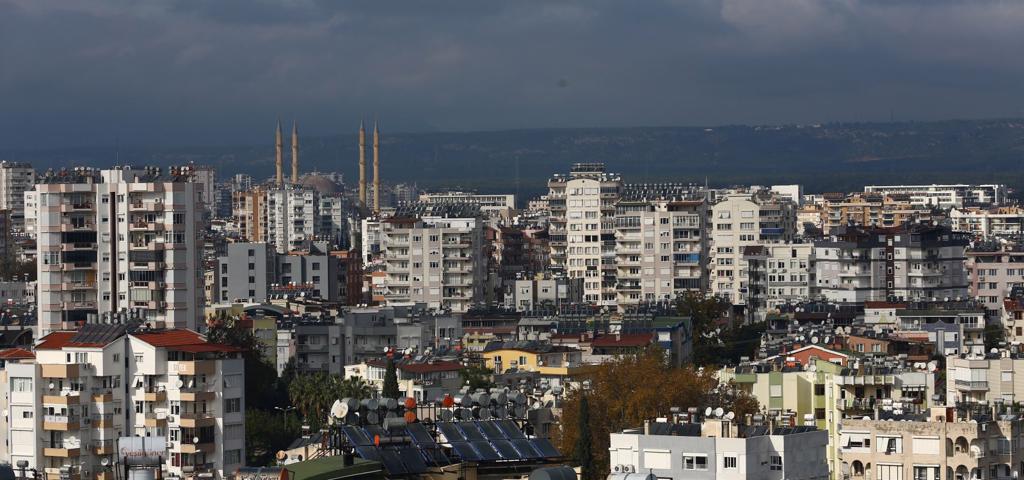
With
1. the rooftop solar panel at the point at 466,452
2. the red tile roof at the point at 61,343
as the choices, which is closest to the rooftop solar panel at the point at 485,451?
the rooftop solar panel at the point at 466,452

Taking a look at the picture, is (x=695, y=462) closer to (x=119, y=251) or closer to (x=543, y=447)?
(x=543, y=447)

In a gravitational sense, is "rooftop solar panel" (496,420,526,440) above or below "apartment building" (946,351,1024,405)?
above

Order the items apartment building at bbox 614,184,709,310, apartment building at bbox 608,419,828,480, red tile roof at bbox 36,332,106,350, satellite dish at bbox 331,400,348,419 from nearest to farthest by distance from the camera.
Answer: satellite dish at bbox 331,400,348,419, apartment building at bbox 608,419,828,480, red tile roof at bbox 36,332,106,350, apartment building at bbox 614,184,709,310

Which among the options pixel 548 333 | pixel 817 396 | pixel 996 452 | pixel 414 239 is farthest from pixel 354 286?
pixel 996 452

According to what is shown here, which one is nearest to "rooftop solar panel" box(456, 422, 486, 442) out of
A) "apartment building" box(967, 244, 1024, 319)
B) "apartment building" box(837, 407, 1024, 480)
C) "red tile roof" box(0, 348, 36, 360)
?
"apartment building" box(837, 407, 1024, 480)

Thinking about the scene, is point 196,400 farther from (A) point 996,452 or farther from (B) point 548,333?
(B) point 548,333

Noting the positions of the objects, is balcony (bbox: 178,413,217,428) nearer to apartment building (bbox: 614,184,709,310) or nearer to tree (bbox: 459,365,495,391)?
tree (bbox: 459,365,495,391)

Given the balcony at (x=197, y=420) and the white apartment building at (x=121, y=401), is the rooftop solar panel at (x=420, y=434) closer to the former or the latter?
the white apartment building at (x=121, y=401)
